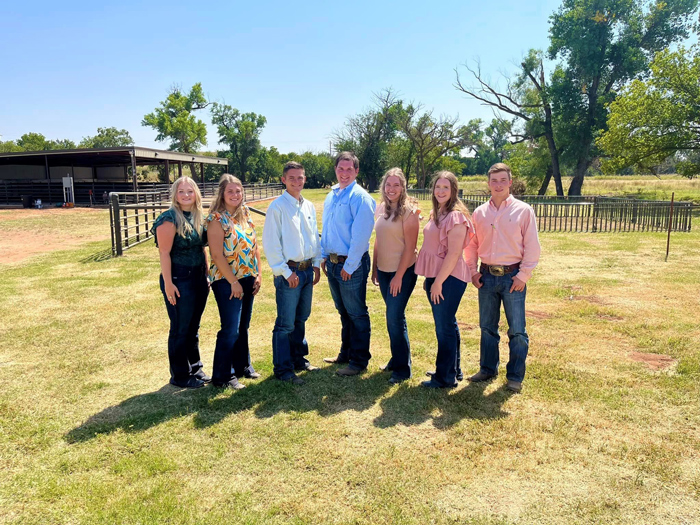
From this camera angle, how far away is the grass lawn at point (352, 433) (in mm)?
2520

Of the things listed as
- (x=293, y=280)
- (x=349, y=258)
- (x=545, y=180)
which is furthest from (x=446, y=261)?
(x=545, y=180)

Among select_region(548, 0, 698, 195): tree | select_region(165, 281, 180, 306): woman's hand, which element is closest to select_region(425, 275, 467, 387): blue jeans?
select_region(165, 281, 180, 306): woman's hand

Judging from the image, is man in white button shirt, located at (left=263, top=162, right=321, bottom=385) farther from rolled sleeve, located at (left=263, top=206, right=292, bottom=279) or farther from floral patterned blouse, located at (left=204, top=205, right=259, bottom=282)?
floral patterned blouse, located at (left=204, top=205, right=259, bottom=282)

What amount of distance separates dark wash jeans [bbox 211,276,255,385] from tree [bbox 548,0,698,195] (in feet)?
111

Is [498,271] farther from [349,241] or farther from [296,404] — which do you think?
[296,404]

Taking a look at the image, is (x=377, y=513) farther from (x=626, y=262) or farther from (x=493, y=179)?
(x=626, y=262)

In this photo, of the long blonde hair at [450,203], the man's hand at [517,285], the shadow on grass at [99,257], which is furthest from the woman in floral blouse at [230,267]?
the shadow on grass at [99,257]

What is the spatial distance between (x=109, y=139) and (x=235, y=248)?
93376 millimetres

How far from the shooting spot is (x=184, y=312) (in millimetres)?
3781

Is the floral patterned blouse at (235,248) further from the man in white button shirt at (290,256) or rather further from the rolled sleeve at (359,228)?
the rolled sleeve at (359,228)

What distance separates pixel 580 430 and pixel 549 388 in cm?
68

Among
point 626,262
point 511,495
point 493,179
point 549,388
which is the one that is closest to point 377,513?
point 511,495

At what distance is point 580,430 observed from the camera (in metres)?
3.26

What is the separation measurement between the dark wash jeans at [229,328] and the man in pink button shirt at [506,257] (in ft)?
6.26
